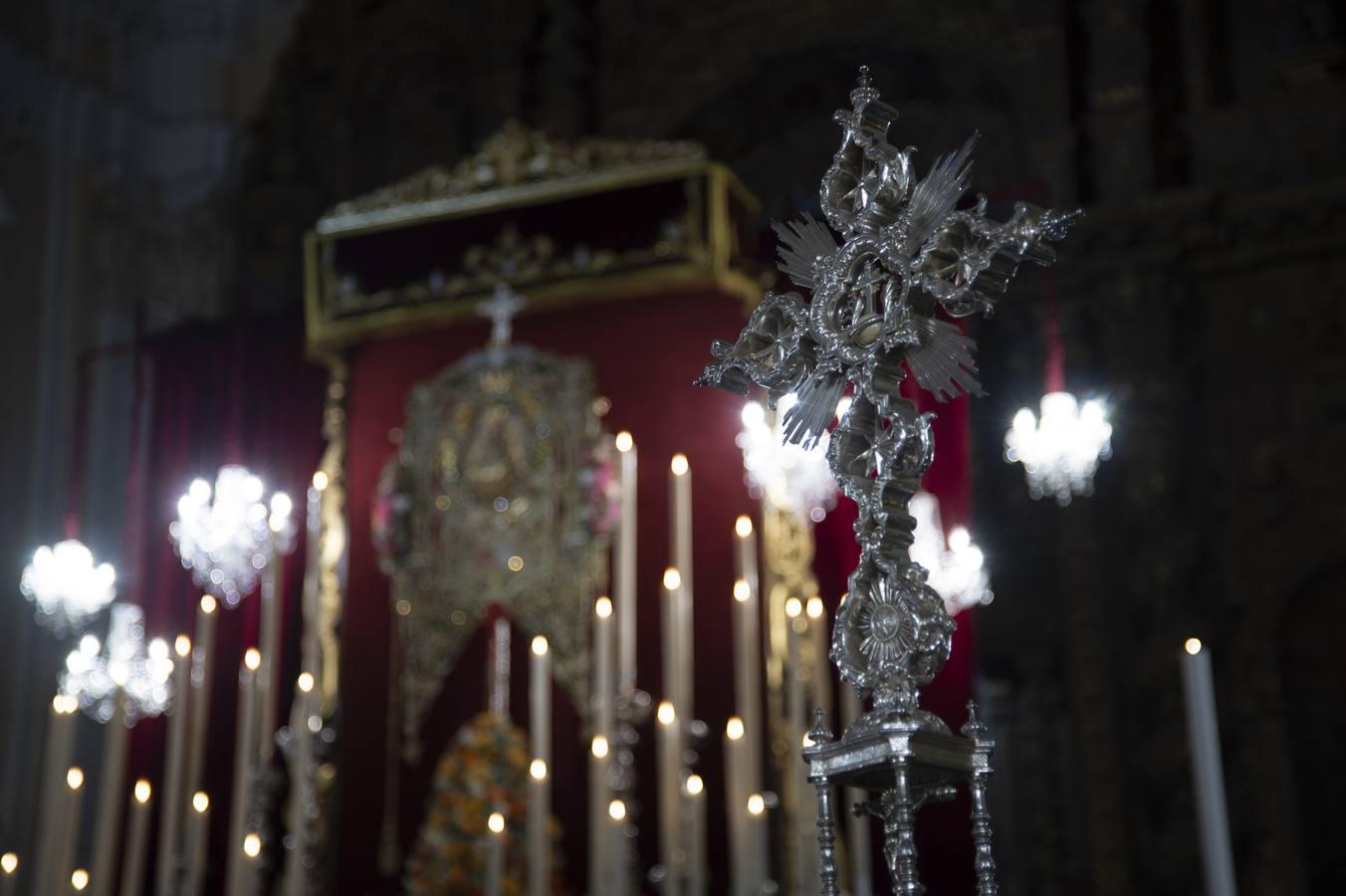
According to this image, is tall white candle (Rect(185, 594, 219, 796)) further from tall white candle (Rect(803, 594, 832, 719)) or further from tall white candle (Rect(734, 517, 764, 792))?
tall white candle (Rect(803, 594, 832, 719))

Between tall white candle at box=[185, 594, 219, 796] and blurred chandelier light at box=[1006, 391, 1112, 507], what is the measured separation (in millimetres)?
3210

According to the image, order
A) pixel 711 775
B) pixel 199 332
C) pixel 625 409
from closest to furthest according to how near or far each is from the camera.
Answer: pixel 711 775
pixel 625 409
pixel 199 332

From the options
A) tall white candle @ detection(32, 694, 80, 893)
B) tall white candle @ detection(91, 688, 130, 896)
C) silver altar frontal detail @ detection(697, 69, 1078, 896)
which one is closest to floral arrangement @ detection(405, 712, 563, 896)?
tall white candle @ detection(91, 688, 130, 896)

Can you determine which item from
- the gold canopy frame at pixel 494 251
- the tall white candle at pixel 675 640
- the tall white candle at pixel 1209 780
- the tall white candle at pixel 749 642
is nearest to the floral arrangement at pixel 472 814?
the gold canopy frame at pixel 494 251

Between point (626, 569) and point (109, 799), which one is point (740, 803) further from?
point (109, 799)

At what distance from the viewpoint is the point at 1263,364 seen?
804 cm

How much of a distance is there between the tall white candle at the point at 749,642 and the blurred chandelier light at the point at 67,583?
108 inches

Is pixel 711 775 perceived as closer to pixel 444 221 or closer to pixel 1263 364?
pixel 444 221

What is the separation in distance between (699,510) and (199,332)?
3.10 meters

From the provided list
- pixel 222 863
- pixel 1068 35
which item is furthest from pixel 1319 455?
pixel 222 863

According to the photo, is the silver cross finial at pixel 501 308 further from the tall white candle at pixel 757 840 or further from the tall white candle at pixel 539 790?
the tall white candle at pixel 757 840

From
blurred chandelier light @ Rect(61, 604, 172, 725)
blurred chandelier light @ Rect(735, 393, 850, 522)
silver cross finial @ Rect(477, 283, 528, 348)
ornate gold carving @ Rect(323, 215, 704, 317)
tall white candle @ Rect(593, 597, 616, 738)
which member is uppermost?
ornate gold carving @ Rect(323, 215, 704, 317)

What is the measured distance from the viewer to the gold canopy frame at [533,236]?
7227 mm

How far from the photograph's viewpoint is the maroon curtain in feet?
27.1
